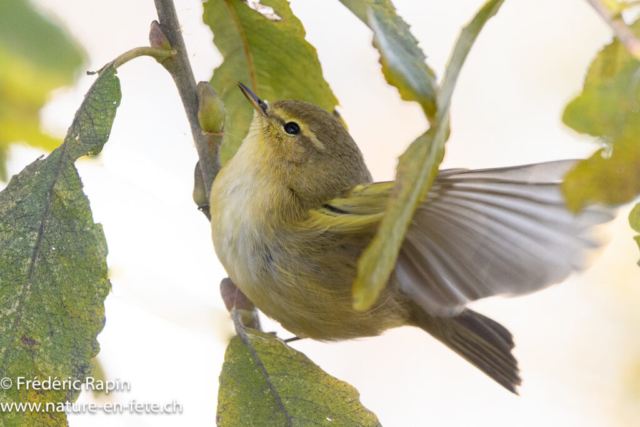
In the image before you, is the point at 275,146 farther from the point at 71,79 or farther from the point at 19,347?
Answer: the point at 19,347

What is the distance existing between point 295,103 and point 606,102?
0.64 metres

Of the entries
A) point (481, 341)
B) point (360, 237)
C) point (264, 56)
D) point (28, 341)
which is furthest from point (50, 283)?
point (481, 341)

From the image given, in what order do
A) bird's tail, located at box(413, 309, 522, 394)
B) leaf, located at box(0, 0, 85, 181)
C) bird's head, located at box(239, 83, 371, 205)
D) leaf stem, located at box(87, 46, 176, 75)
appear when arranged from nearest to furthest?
1. leaf stem, located at box(87, 46, 176, 75)
2. leaf, located at box(0, 0, 85, 181)
3. bird's head, located at box(239, 83, 371, 205)
4. bird's tail, located at box(413, 309, 522, 394)

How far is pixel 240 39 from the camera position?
114 cm

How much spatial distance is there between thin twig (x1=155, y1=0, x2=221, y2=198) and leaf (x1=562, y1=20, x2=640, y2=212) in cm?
53

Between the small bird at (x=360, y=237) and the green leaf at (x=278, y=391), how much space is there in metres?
0.12

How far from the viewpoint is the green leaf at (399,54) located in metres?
0.49

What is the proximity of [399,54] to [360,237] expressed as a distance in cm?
52

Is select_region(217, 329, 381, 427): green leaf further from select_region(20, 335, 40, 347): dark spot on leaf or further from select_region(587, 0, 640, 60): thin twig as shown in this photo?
select_region(587, 0, 640, 60): thin twig

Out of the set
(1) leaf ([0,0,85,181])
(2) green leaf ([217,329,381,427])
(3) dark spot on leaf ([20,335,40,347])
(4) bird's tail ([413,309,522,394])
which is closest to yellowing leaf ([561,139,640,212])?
(2) green leaf ([217,329,381,427])

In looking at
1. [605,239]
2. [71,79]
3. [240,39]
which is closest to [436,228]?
[605,239]

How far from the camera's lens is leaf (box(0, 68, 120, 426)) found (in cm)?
75

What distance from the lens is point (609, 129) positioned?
583mm

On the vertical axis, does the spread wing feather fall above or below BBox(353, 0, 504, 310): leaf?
above
